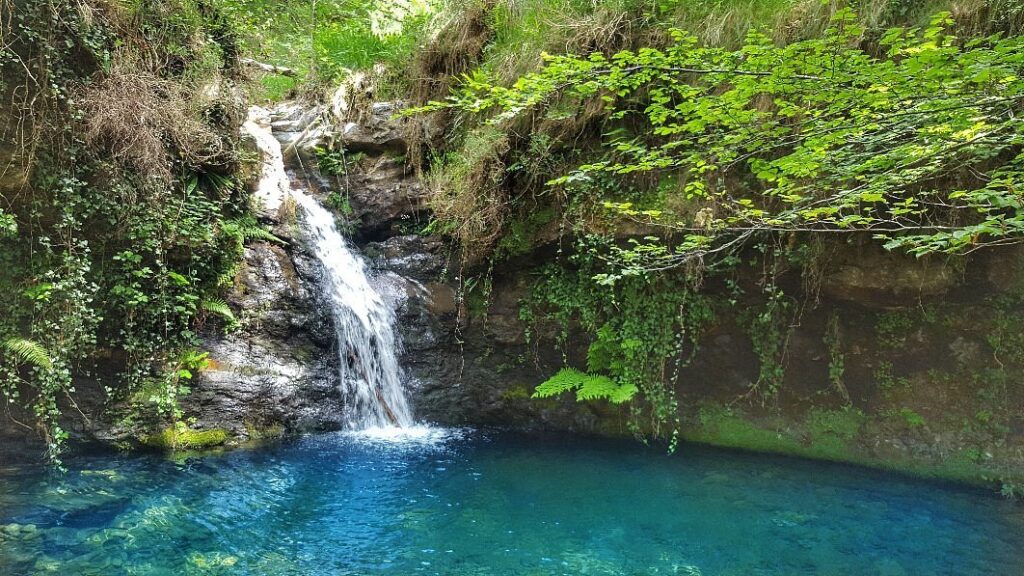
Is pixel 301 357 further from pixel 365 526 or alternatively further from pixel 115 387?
pixel 365 526

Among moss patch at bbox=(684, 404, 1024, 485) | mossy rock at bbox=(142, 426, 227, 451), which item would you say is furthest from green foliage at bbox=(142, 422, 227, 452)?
moss patch at bbox=(684, 404, 1024, 485)

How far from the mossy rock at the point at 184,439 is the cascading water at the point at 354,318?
5.09 ft

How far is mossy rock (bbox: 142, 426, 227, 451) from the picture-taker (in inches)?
226

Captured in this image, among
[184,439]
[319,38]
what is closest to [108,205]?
[184,439]

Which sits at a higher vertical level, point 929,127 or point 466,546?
point 929,127

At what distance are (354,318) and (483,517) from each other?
360 cm

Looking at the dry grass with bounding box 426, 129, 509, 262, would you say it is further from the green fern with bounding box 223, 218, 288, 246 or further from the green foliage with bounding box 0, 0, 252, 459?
the green foliage with bounding box 0, 0, 252, 459

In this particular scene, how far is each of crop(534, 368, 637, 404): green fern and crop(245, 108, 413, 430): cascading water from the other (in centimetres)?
201

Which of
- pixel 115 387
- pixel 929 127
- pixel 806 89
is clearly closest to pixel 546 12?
pixel 806 89

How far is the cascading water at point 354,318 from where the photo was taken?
23.4 feet

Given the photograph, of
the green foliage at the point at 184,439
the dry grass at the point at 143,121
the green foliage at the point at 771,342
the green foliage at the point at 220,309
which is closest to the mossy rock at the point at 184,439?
the green foliage at the point at 184,439

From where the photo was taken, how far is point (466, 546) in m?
4.32

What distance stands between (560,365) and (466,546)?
3464 millimetres

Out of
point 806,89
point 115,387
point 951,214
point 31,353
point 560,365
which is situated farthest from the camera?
point 560,365
